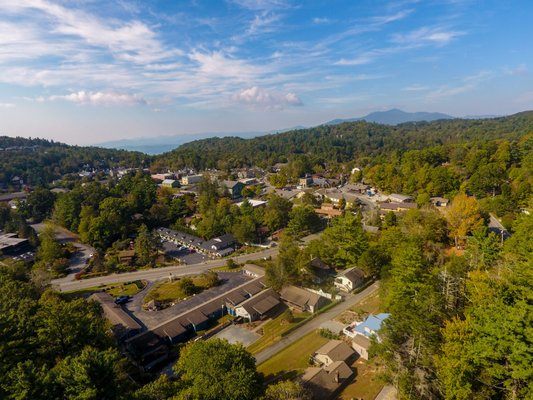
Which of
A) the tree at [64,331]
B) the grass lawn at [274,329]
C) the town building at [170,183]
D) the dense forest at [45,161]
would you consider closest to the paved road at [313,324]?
the grass lawn at [274,329]

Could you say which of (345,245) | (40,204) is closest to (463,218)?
(345,245)

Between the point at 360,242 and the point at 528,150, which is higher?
the point at 528,150

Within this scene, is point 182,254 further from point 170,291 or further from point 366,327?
point 366,327

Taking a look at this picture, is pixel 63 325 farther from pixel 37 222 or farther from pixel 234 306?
A: pixel 37 222

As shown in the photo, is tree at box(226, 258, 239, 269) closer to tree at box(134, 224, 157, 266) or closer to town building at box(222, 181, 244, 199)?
tree at box(134, 224, 157, 266)

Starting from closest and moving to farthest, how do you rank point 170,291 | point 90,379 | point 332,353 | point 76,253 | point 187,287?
point 90,379 → point 332,353 → point 187,287 → point 170,291 → point 76,253

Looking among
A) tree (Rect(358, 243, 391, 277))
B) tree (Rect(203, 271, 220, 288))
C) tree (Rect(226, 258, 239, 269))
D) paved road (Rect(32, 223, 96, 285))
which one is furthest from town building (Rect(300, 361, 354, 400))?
paved road (Rect(32, 223, 96, 285))

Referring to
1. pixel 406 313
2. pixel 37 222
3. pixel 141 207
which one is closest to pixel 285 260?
pixel 406 313
